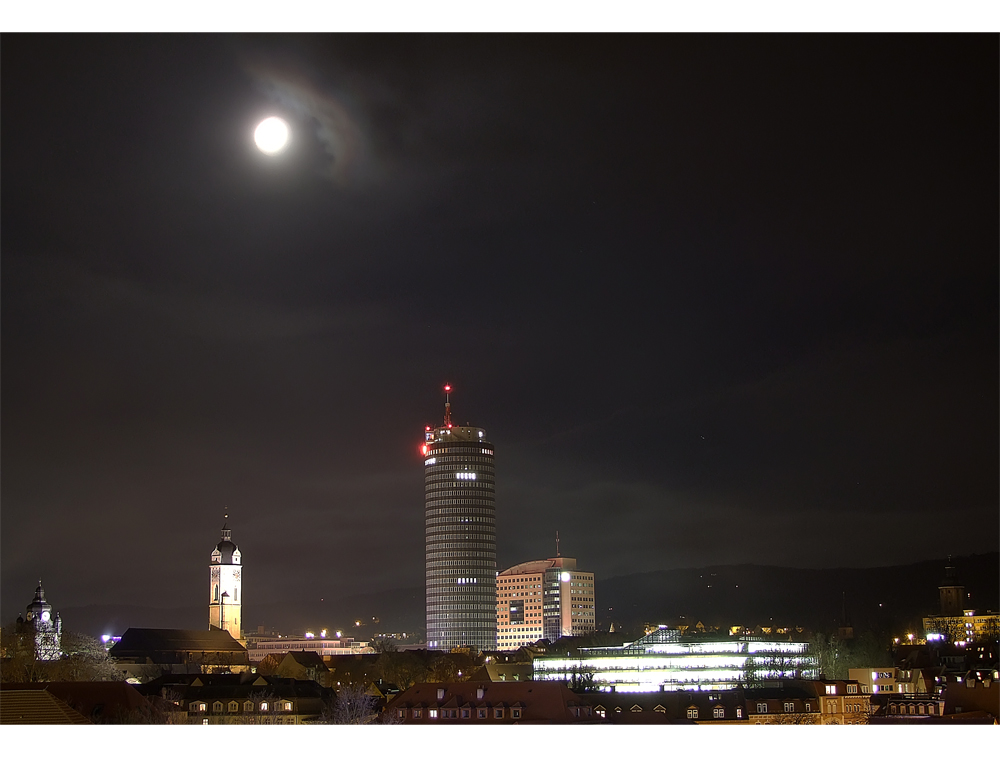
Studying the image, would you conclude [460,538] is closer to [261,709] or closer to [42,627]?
[42,627]

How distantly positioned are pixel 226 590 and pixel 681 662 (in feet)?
201

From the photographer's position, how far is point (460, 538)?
131m

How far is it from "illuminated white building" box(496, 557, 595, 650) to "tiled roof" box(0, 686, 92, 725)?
132 metres

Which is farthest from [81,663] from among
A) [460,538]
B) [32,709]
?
[460,538]

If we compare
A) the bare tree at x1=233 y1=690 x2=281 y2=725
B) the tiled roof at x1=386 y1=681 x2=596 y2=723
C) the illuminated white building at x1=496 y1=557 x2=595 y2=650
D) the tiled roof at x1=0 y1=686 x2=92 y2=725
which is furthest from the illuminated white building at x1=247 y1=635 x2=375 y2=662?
the tiled roof at x1=0 y1=686 x2=92 y2=725

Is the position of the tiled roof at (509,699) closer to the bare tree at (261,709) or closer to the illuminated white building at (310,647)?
the bare tree at (261,709)

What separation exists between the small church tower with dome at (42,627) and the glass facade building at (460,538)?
184ft

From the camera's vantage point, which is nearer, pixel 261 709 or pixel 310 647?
pixel 261 709

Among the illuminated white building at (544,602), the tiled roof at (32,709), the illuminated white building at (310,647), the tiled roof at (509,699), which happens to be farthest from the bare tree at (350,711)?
the illuminated white building at (544,602)

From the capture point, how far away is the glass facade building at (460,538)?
422 feet

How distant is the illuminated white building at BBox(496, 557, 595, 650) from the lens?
155375 millimetres

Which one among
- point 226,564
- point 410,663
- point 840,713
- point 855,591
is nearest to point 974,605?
point 855,591

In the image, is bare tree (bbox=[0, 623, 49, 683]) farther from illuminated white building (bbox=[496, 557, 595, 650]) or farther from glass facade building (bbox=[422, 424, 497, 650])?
illuminated white building (bbox=[496, 557, 595, 650])
